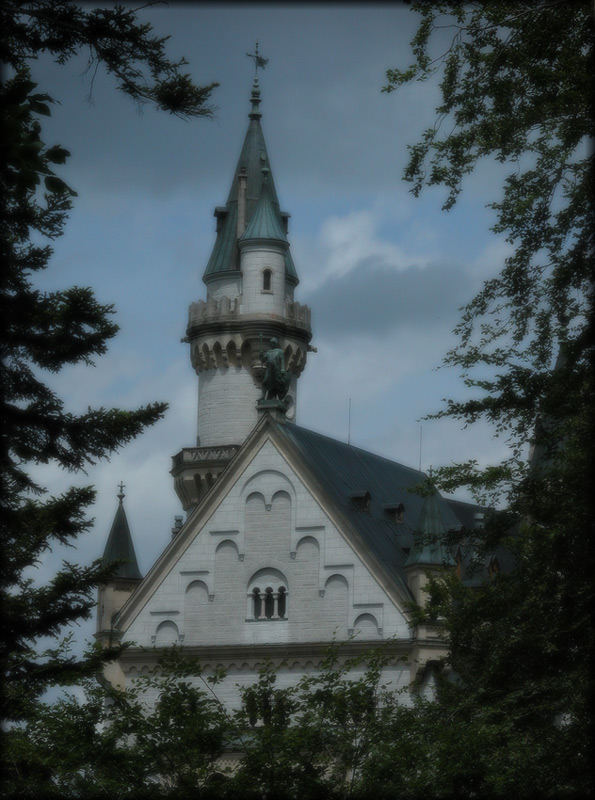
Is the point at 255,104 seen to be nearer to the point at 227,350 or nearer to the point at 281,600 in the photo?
the point at 227,350

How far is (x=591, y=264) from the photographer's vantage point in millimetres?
29328

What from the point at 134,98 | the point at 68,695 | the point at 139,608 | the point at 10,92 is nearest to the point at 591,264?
the point at 134,98

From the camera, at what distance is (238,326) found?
78250 millimetres

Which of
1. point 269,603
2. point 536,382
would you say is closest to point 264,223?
point 269,603

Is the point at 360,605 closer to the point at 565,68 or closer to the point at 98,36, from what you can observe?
the point at 565,68

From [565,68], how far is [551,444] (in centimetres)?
609

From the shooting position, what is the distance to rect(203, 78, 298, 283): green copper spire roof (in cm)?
8006

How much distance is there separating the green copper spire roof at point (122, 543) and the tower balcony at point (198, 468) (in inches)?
365

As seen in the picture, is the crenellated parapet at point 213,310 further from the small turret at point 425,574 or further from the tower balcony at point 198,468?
the small turret at point 425,574

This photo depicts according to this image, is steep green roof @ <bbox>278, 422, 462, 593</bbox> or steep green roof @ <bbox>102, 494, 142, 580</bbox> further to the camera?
steep green roof @ <bbox>102, 494, 142, 580</bbox>

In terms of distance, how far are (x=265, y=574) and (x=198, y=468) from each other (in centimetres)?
1500

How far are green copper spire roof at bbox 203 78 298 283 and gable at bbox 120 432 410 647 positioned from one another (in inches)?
763

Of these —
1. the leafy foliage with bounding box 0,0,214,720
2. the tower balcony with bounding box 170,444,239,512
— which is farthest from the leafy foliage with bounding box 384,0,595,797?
the tower balcony with bounding box 170,444,239,512

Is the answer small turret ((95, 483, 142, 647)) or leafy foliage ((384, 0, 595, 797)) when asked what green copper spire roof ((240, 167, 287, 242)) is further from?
leafy foliage ((384, 0, 595, 797))
